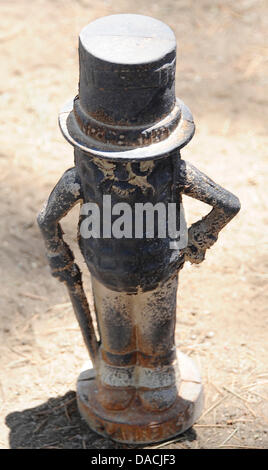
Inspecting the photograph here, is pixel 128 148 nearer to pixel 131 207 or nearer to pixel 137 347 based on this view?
pixel 131 207

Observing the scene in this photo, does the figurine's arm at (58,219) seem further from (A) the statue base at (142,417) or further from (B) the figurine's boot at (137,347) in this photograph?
(A) the statue base at (142,417)

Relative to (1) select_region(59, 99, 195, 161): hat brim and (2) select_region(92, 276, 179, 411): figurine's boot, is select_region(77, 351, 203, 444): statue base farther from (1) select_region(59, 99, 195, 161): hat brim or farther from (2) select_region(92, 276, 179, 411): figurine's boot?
(1) select_region(59, 99, 195, 161): hat brim

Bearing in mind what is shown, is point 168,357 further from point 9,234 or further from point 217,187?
point 9,234

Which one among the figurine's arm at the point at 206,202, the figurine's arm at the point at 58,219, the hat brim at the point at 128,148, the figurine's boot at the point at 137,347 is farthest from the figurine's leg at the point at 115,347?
the hat brim at the point at 128,148

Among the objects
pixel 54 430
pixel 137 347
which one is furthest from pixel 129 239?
pixel 54 430

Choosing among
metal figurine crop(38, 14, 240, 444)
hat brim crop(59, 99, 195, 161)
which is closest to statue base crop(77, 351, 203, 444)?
metal figurine crop(38, 14, 240, 444)
